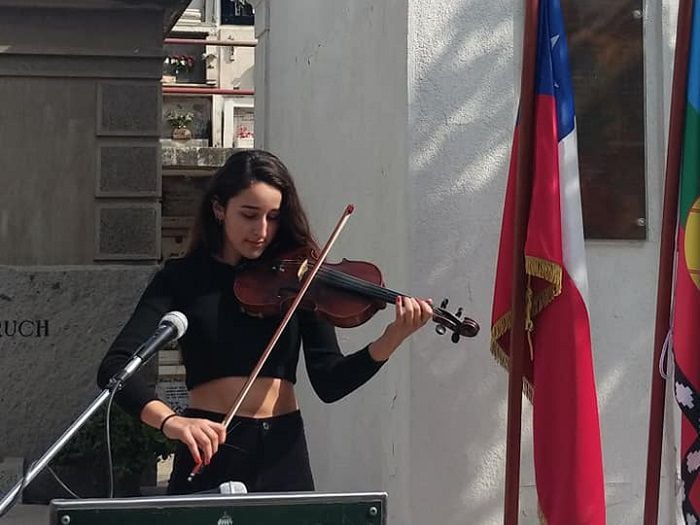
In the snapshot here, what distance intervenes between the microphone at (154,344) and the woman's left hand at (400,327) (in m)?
0.65

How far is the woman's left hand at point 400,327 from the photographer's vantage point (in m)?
3.06

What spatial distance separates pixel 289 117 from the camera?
5953mm

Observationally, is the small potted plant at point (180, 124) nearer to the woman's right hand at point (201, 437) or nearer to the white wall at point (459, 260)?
the white wall at point (459, 260)

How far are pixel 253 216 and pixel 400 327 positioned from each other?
0.49 meters

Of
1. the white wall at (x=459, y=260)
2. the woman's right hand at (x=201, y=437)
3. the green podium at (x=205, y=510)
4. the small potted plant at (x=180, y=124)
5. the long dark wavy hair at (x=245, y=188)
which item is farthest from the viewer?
the small potted plant at (x=180, y=124)

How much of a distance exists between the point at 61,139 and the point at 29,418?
5.62ft

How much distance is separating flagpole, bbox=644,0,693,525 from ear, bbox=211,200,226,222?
57.1 inches

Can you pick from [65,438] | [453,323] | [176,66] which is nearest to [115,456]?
[453,323]

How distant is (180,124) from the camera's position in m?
15.9

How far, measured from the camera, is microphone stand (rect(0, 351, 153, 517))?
A: 2.29 m

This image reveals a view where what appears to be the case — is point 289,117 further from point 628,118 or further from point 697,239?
point 697,239

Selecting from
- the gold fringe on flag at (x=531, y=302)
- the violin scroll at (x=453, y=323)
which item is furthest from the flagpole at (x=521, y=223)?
the violin scroll at (x=453, y=323)

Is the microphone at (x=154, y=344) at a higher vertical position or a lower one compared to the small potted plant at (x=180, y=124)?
lower

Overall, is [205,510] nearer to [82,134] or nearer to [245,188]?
[245,188]
